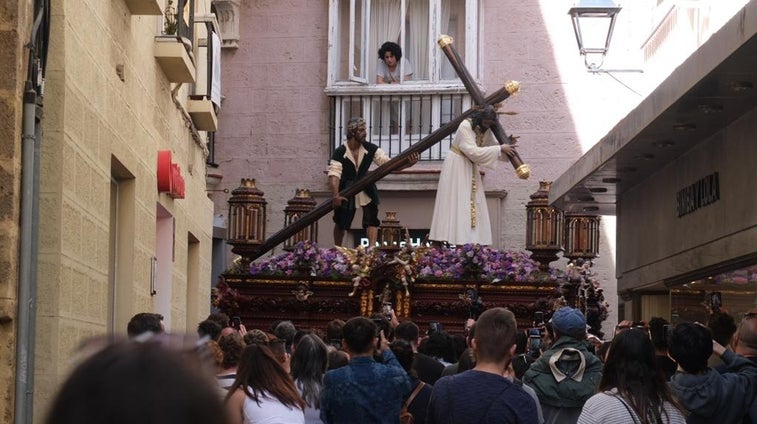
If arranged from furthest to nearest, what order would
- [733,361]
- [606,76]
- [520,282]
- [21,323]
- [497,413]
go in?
[606,76] → [520,282] → [21,323] → [733,361] → [497,413]

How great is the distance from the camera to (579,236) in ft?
62.9

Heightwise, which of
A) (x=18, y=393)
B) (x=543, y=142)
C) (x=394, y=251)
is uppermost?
(x=543, y=142)

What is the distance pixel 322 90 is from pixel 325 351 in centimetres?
1622

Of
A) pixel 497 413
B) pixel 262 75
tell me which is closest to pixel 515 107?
pixel 262 75

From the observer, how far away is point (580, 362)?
306 inches

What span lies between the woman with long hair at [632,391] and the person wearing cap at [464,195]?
37.7ft

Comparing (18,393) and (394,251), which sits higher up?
(394,251)

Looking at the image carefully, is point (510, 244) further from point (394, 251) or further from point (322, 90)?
point (394, 251)

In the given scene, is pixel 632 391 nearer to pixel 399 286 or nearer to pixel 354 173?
pixel 399 286

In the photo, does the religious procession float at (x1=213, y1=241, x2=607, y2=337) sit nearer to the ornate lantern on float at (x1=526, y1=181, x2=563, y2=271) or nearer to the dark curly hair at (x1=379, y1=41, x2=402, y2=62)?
Answer: the ornate lantern on float at (x1=526, y1=181, x2=563, y2=271)

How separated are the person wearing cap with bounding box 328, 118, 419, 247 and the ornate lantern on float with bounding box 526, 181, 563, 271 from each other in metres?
1.84

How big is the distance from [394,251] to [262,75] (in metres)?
8.71

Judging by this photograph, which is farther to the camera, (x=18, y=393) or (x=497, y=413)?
(x=18, y=393)

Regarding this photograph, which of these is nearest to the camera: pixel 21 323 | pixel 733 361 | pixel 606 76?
pixel 733 361
